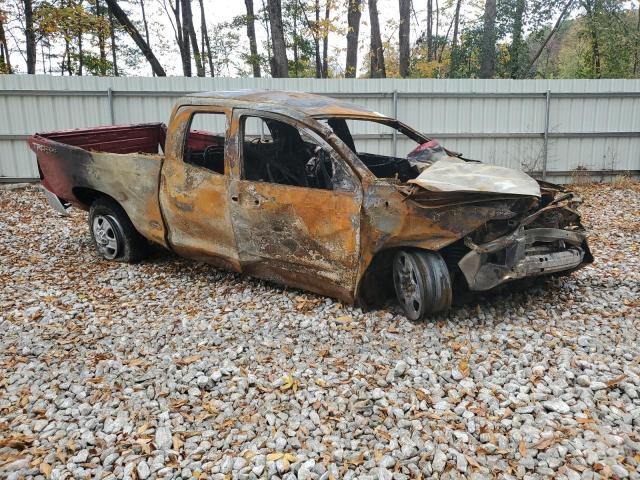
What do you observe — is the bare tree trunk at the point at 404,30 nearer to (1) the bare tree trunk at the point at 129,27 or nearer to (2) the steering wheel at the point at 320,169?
(1) the bare tree trunk at the point at 129,27

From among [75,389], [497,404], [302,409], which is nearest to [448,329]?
[497,404]

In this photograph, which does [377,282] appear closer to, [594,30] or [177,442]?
[177,442]

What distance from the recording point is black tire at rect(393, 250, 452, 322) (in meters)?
4.08

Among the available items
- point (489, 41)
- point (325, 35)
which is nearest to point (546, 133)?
point (489, 41)

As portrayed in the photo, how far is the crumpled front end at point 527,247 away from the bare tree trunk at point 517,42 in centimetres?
1606

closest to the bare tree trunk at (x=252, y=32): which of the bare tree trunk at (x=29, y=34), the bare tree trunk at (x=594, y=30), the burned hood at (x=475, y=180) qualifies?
the bare tree trunk at (x=29, y=34)

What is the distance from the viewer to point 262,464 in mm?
2660

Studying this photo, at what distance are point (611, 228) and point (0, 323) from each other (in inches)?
298

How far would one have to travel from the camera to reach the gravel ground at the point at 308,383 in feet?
8.85

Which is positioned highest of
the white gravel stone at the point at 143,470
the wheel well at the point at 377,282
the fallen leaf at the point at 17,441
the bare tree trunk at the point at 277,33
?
the bare tree trunk at the point at 277,33

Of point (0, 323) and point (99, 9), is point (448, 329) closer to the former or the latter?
point (0, 323)

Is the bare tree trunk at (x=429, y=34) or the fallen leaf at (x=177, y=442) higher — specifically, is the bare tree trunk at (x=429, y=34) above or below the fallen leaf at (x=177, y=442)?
above

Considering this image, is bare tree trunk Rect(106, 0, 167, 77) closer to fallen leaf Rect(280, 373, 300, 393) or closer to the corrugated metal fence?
the corrugated metal fence

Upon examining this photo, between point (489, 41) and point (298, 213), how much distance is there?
1458cm
